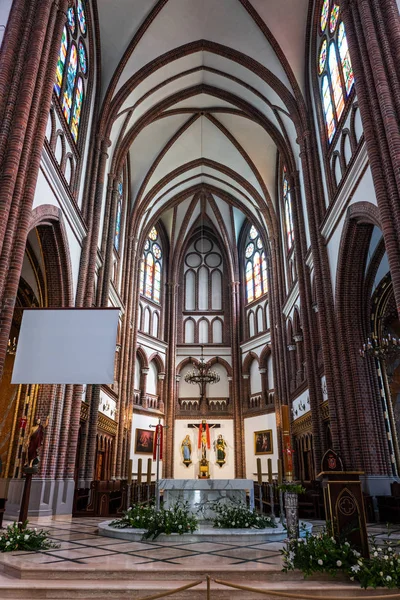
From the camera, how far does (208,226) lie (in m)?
32.0

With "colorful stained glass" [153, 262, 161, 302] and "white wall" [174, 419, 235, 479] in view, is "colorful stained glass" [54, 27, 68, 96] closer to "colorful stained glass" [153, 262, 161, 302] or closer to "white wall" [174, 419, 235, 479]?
"colorful stained glass" [153, 262, 161, 302]

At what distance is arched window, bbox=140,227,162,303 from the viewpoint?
28.5 m

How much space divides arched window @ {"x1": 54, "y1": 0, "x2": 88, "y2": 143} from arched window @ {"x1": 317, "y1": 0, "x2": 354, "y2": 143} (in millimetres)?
7958

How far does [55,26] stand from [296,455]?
58.8 ft

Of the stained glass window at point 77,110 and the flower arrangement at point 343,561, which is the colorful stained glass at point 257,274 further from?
the flower arrangement at point 343,561

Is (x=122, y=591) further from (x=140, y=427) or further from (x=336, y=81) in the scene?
(x=140, y=427)

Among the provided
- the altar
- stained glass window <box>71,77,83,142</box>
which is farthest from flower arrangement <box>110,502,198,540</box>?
stained glass window <box>71,77,83,142</box>

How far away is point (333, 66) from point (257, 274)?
15.5 m

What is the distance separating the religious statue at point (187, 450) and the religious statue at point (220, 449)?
4.97 feet

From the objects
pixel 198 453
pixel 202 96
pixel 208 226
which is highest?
pixel 202 96

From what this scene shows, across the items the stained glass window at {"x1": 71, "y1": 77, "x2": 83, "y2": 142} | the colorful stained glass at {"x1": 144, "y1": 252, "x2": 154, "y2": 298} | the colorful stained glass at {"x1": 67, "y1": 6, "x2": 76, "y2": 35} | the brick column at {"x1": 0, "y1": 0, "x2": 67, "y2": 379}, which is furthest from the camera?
the colorful stained glass at {"x1": 144, "y1": 252, "x2": 154, "y2": 298}

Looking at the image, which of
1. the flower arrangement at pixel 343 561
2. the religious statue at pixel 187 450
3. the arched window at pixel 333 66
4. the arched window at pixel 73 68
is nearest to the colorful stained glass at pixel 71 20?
the arched window at pixel 73 68

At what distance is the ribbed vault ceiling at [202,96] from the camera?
56.2 ft

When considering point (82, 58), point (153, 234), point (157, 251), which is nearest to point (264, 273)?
point (157, 251)
